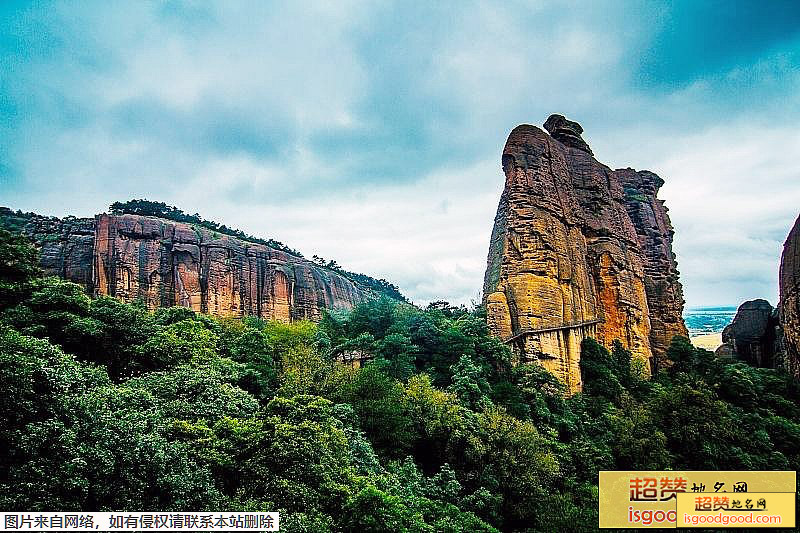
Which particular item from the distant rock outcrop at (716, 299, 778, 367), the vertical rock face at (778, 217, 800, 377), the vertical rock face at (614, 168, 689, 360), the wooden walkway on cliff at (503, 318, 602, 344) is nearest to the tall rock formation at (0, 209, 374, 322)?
the wooden walkway on cliff at (503, 318, 602, 344)

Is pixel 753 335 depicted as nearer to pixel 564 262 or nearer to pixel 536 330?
pixel 564 262

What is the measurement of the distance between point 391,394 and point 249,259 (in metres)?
21.4

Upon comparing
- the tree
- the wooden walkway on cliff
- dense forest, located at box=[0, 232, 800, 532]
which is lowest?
dense forest, located at box=[0, 232, 800, 532]

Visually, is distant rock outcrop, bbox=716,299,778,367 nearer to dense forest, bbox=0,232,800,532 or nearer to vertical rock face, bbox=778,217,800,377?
vertical rock face, bbox=778,217,800,377

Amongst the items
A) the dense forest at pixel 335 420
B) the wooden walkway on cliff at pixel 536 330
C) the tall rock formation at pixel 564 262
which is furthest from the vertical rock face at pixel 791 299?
the wooden walkway on cliff at pixel 536 330

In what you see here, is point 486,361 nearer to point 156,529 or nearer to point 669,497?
point 669,497

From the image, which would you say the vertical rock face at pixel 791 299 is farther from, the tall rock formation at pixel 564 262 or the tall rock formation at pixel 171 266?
the tall rock formation at pixel 171 266

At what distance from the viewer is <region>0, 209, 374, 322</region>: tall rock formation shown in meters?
26.5

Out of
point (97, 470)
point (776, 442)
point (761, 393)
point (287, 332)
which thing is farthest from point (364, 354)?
point (761, 393)

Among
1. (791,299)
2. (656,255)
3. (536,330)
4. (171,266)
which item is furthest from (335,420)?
(656,255)

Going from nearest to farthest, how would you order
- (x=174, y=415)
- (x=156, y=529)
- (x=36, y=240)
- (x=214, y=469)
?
(x=156, y=529)
(x=214, y=469)
(x=174, y=415)
(x=36, y=240)

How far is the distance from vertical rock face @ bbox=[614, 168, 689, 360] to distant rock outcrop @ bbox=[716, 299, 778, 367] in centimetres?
374

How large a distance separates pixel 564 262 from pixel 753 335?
19142 millimetres

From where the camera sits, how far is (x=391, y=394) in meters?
14.5
